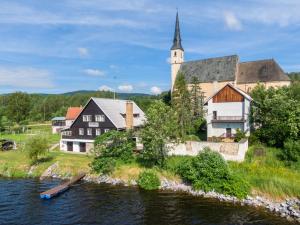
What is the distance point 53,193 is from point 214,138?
79.4ft

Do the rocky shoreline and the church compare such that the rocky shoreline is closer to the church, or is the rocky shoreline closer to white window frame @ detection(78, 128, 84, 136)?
white window frame @ detection(78, 128, 84, 136)

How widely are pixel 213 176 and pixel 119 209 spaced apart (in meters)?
11.1

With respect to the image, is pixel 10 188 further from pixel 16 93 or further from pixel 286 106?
pixel 16 93

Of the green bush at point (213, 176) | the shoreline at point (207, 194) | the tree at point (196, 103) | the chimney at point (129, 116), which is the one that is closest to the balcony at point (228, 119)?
the tree at point (196, 103)

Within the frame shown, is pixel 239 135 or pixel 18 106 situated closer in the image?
pixel 239 135

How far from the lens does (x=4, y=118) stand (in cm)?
8744

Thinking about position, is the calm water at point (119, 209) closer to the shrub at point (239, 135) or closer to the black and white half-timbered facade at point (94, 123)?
the shrub at point (239, 135)

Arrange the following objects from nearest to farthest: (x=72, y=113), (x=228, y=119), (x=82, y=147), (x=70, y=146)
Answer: (x=228, y=119) → (x=82, y=147) → (x=70, y=146) → (x=72, y=113)

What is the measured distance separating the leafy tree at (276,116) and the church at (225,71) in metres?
15.2

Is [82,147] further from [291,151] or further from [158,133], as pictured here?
[291,151]

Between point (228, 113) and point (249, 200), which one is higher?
point (228, 113)

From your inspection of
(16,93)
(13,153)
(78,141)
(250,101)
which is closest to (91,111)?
(78,141)

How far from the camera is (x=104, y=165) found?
3791 cm

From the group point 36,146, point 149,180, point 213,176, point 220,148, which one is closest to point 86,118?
point 36,146
